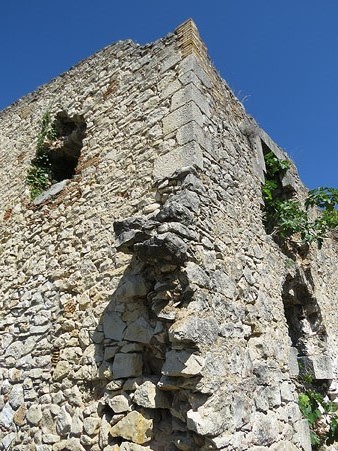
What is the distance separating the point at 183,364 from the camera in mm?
2748

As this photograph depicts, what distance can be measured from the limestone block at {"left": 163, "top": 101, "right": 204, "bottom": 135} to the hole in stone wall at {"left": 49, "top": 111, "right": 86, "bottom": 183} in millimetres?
1723

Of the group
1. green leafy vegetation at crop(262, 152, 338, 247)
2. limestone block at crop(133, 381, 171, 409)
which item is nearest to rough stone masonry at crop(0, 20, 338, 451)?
limestone block at crop(133, 381, 171, 409)

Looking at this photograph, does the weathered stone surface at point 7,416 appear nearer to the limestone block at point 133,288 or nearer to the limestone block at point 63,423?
the limestone block at point 63,423

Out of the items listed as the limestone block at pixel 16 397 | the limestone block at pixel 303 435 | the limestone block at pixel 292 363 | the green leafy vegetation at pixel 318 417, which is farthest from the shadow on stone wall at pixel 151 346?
the green leafy vegetation at pixel 318 417

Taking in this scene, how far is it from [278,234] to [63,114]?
10.5 ft

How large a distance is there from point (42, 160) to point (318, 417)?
4.51 m

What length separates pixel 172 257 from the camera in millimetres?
2982

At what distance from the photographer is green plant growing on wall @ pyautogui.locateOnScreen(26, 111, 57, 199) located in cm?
534

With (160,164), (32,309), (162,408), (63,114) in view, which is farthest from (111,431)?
(63,114)

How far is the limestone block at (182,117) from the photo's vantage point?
3.65 metres

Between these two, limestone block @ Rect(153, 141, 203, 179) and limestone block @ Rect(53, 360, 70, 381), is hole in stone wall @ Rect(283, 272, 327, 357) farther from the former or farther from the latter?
limestone block @ Rect(53, 360, 70, 381)

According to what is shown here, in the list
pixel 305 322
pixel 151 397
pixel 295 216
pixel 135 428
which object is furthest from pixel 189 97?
pixel 305 322

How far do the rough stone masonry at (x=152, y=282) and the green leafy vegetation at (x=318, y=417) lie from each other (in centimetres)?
39

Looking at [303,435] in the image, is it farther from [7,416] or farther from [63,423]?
[7,416]
